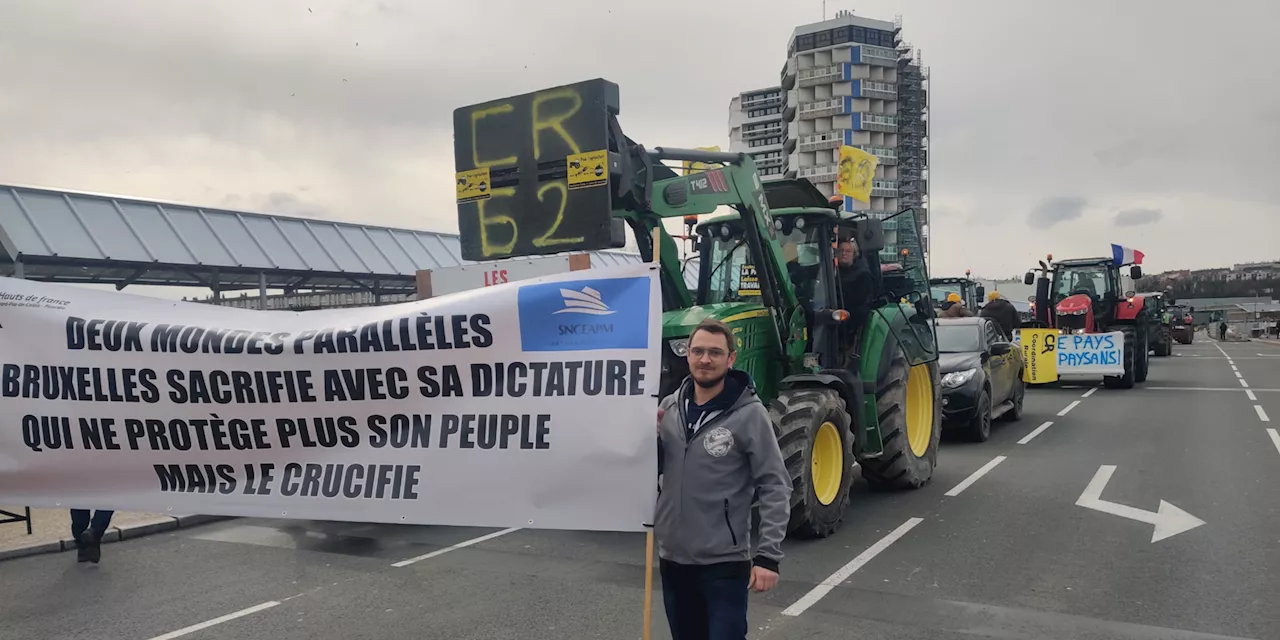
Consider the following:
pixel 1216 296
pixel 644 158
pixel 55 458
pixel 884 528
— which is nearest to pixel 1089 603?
pixel 884 528

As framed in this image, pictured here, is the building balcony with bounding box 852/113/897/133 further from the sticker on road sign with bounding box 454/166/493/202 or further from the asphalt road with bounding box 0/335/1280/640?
the sticker on road sign with bounding box 454/166/493/202

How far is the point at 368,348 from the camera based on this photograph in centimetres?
425

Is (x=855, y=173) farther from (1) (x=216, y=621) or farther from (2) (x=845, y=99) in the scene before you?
(2) (x=845, y=99)

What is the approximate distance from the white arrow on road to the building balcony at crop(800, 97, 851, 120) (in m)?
83.3

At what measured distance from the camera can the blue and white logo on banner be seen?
146 inches

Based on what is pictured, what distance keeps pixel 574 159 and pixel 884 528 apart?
407 centimetres

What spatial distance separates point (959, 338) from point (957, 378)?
148 cm

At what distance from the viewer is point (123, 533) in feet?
25.8

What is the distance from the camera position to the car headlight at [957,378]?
12.1m

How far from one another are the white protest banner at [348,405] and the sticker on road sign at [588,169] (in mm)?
2043

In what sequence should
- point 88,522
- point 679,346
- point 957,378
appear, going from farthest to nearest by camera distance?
point 957,378, point 88,522, point 679,346

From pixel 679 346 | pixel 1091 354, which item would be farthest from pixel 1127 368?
pixel 679 346

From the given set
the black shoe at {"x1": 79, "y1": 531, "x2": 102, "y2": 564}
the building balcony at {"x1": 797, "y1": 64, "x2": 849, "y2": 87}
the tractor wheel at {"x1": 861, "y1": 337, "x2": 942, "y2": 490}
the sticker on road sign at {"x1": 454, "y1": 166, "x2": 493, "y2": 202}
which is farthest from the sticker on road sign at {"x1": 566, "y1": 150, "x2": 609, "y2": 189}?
the building balcony at {"x1": 797, "y1": 64, "x2": 849, "y2": 87}

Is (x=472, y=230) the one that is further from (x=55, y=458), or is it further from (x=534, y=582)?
(x=55, y=458)
